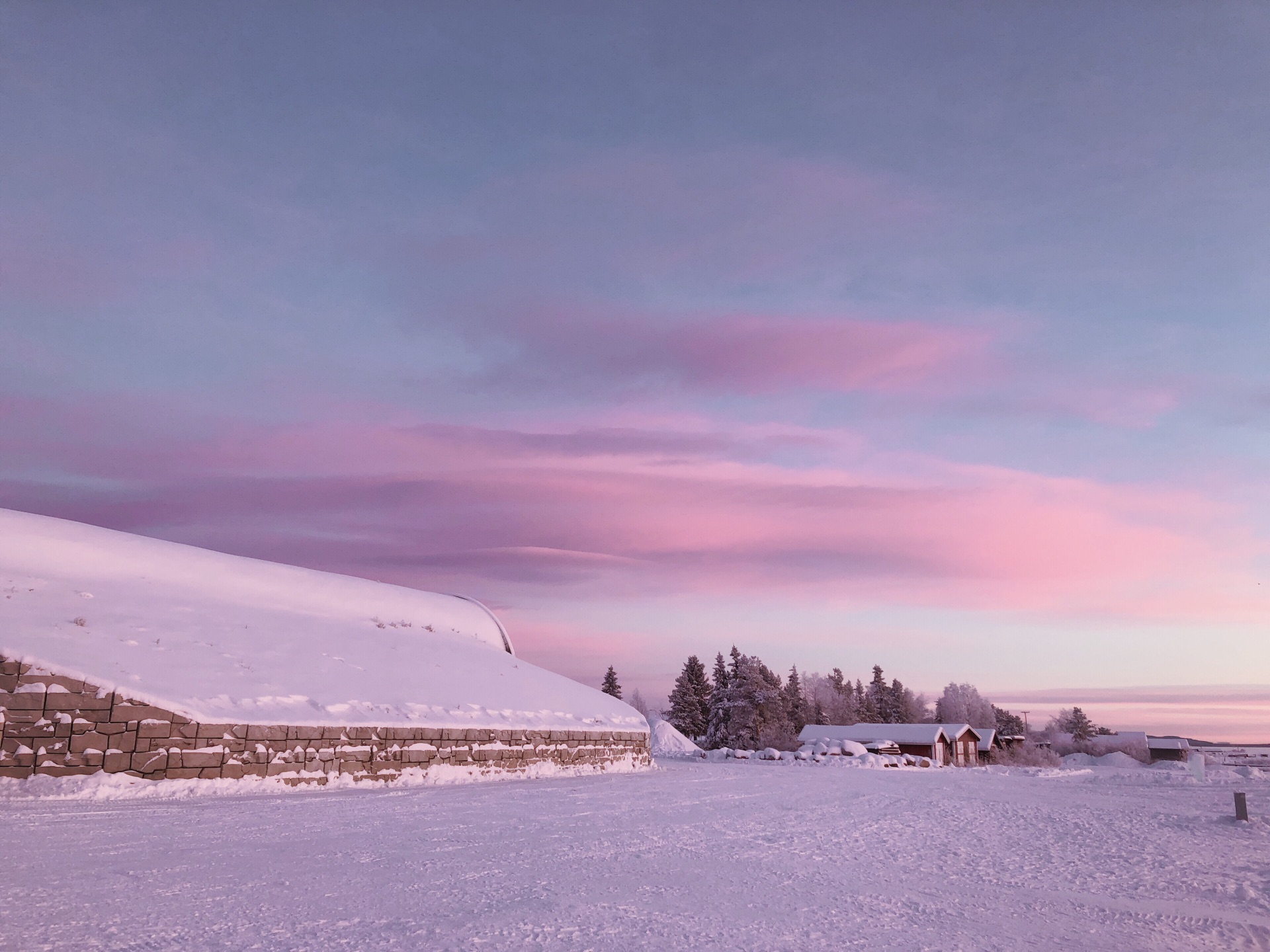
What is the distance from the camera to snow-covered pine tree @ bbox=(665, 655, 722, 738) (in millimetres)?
72625

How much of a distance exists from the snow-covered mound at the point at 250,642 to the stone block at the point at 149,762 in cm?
69

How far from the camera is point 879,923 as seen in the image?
5793 mm

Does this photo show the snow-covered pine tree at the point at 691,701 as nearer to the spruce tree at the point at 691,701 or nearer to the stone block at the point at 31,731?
the spruce tree at the point at 691,701

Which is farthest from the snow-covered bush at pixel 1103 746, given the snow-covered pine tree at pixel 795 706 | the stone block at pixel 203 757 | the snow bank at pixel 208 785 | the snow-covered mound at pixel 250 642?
the stone block at pixel 203 757

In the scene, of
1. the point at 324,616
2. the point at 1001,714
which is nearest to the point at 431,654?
the point at 324,616

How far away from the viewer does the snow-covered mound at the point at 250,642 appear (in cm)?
1378

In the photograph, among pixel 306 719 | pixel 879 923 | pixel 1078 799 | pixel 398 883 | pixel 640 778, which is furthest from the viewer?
pixel 640 778

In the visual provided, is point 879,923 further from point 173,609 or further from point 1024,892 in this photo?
point 173,609

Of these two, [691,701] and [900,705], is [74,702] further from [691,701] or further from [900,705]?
[900,705]

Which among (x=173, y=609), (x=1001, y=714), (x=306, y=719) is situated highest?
(x=173, y=609)

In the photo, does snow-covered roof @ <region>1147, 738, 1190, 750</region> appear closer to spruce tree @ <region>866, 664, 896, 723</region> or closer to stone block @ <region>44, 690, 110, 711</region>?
spruce tree @ <region>866, 664, 896, 723</region>

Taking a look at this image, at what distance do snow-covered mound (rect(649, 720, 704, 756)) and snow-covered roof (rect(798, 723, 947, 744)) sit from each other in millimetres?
20941

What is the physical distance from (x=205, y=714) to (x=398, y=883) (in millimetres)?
8532

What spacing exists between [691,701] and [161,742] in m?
63.6
